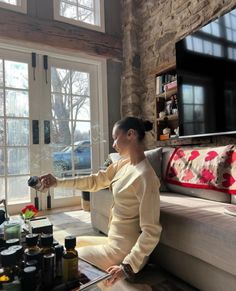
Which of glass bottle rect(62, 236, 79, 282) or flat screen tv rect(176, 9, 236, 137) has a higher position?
flat screen tv rect(176, 9, 236, 137)

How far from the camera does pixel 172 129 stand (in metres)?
3.27

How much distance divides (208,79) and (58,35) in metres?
2.06

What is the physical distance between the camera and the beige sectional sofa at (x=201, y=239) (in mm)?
1165

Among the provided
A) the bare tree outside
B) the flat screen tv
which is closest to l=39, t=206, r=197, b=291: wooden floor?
the flat screen tv

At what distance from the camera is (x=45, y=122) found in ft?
11.0

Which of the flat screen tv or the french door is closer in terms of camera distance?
the flat screen tv

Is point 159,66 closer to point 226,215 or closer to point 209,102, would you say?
point 209,102

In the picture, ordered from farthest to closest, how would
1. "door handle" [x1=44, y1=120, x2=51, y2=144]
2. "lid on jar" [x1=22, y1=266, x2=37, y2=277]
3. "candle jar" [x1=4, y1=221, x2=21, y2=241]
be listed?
"door handle" [x1=44, y1=120, x2=51, y2=144] < "candle jar" [x1=4, y1=221, x2=21, y2=241] < "lid on jar" [x1=22, y1=266, x2=37, y2=277]

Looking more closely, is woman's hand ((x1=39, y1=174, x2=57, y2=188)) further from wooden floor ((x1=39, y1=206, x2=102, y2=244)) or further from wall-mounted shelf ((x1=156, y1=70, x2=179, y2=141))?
wall-mounted shelf ((x1=156, y1=70, x2=179, y2=141))

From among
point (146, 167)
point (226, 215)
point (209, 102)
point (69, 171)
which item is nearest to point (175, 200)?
point (226, 215)

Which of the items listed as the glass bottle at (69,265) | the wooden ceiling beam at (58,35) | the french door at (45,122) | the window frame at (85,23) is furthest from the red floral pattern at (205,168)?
the window frame at (85,23)

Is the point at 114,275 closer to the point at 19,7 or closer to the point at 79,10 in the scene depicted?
the point at 19,7

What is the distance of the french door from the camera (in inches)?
124

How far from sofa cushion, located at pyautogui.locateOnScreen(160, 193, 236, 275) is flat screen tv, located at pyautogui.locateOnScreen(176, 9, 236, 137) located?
1.04 metres
